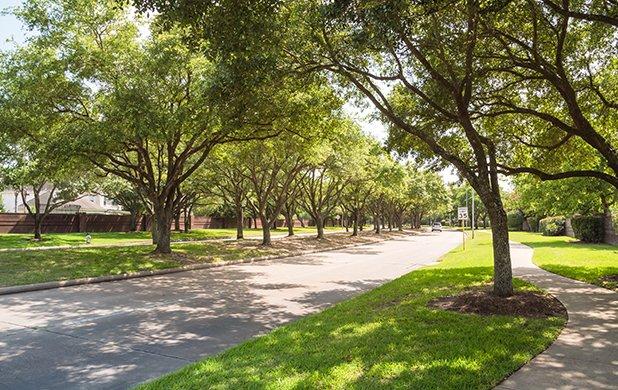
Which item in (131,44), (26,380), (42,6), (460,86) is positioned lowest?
(26,380)

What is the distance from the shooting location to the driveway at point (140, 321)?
5.89m

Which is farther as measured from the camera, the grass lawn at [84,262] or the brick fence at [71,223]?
the brick fence at [71,223]

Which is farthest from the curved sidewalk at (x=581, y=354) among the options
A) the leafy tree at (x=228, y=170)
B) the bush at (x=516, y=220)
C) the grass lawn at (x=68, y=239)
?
the bush at (x=516, y=220)

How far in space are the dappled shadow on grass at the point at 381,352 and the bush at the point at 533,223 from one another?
192 feet

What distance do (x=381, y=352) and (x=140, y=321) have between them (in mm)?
4793

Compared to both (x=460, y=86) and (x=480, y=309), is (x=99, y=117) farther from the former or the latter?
(x=480, y=309)

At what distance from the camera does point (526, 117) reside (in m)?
15.6

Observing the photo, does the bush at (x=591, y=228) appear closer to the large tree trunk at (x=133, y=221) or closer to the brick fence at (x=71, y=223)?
the large tree trunk at (x=133, y=221)

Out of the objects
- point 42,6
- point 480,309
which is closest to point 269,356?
point 480,309

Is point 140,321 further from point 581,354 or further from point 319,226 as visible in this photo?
point 319,226

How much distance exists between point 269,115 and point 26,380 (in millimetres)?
11537

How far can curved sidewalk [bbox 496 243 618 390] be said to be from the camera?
16.2 ft

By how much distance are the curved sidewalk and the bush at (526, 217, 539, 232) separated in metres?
55.5

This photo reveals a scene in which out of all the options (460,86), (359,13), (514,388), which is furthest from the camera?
(460,86)
